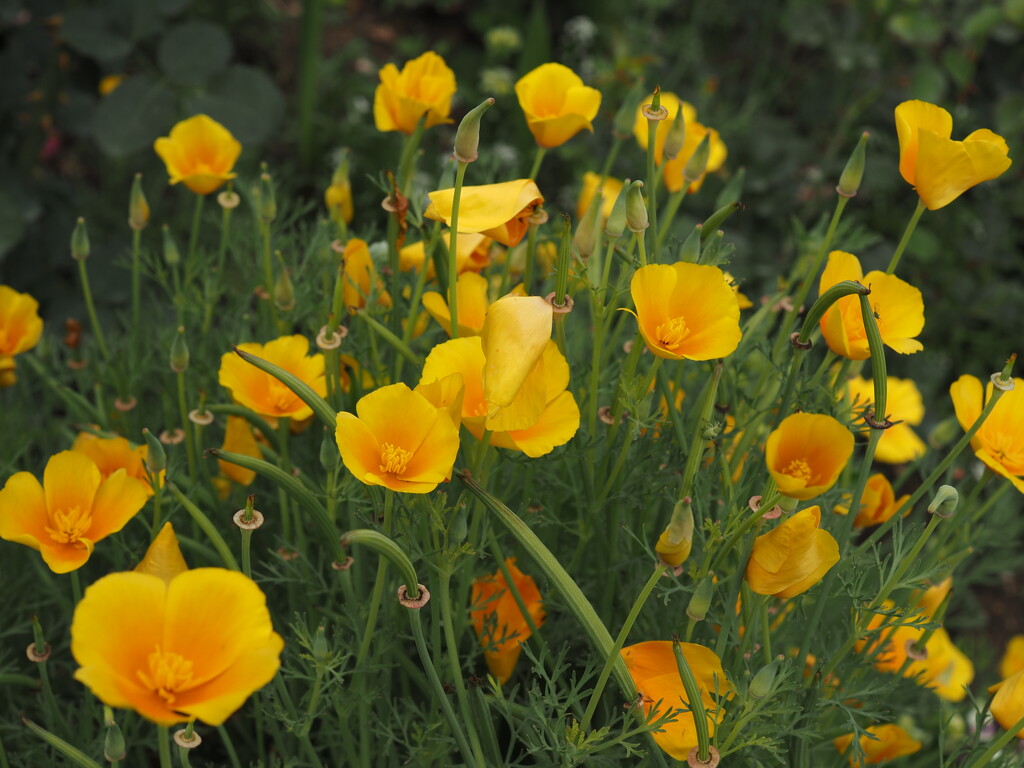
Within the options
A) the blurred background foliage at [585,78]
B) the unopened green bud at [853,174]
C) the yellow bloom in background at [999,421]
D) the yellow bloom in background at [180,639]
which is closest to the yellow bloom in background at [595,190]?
the unopened green bud at [853,174]

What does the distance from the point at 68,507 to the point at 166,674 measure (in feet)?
0.87

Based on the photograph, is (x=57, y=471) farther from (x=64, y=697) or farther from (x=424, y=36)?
(x=424, y=36)

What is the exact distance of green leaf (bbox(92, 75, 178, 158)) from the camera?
157 centimetres

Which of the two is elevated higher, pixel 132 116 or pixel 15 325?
pixel 15 325

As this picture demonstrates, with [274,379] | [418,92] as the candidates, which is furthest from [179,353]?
[418,92]

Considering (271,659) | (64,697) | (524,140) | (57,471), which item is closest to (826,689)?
(271,659)

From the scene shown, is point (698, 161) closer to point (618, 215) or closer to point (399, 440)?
point (618, 215)

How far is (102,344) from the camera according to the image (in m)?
1.03

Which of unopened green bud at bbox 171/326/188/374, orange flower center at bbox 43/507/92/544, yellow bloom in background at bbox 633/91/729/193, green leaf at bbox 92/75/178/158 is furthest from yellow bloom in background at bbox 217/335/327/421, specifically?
green leaf at bbox 92/75/178/158

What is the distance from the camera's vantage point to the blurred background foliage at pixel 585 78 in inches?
65.6

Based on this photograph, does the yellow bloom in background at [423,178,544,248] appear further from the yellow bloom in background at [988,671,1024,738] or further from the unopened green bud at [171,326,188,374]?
the yellow bloom in background at [988,671,1024,738]

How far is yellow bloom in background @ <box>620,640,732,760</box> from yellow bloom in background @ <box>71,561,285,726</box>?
287mm

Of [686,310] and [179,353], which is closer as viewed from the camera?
[686,310]

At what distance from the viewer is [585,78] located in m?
2.13
